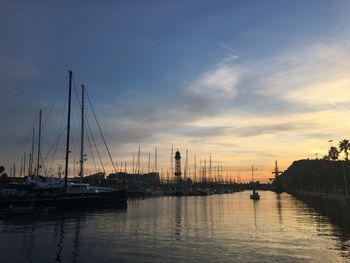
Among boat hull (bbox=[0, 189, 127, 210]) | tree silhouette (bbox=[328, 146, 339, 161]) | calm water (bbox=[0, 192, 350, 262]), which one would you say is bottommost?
calm water (bbox=[0, 192, 350, 262])

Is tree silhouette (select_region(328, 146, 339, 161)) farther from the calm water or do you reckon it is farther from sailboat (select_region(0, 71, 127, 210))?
the calm water

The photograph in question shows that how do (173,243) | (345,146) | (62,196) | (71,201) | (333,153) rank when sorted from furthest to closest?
1. (333,153)
2. (345,146)
3. (62,196)
4. (71,201)
5. (173,243)

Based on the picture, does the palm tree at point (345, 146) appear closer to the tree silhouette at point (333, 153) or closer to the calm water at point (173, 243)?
the tree silhouette at point (333, 153)

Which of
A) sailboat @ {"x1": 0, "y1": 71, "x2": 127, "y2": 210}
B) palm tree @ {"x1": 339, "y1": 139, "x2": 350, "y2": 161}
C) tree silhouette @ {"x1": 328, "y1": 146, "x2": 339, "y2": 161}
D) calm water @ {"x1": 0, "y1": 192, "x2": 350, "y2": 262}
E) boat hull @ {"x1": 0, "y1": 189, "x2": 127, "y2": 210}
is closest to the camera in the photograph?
calm water @ {"x1": 0, "y1": 192, "x2": 350, "y2": 262}

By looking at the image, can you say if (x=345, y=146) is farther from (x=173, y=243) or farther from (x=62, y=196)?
(x=173, y=243)

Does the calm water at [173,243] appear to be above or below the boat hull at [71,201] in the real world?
below

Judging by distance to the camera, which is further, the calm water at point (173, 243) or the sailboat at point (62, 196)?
the sailboat at point (62, 196)

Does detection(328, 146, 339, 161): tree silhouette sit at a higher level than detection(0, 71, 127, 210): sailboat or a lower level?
higher

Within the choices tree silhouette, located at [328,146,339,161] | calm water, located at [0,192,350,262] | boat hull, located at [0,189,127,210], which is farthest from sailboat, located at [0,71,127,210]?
tree silhouette, located at [328,146,339,161]

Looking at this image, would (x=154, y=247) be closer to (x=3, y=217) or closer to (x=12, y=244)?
(x=12, y=244)

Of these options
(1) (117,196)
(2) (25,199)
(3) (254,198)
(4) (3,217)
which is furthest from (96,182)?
(4) (3,217)

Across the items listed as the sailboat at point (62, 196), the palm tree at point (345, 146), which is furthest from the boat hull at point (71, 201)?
the palm tree at point (345, 146)

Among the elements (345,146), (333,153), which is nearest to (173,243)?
(345,146)

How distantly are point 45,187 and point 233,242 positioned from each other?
58991 millimetres
